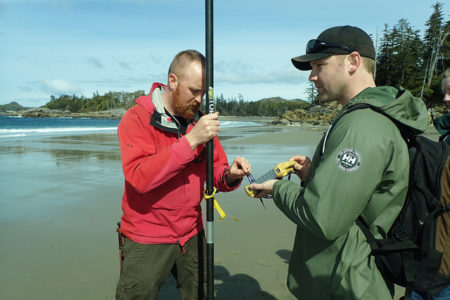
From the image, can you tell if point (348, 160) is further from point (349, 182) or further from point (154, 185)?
point (154, 185)

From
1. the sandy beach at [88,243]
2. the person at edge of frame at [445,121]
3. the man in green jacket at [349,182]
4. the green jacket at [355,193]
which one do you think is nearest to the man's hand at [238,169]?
the man in green jacket at [349,182]

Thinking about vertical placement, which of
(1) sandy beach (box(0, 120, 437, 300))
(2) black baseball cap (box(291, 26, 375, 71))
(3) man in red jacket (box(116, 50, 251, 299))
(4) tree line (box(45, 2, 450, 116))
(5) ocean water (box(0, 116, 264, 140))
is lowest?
(1) sandy beach (box(0, 120, 437, 300))

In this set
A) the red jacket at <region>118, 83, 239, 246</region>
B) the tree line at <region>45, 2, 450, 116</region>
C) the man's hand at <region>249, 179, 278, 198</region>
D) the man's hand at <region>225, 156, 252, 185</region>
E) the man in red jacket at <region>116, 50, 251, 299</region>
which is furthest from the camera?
the tree line at <region>45, 2, 450, 116</region>

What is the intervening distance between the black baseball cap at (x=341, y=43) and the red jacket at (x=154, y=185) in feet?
3.94

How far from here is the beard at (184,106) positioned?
298cm

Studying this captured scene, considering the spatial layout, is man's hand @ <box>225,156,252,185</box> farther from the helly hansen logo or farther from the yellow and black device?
the helly hansen logo

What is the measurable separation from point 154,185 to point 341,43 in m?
1.74

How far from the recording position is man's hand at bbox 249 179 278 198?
240 cm

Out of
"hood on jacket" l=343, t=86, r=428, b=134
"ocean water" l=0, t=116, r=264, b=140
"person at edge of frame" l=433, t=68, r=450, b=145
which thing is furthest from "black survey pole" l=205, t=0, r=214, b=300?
"ocean water" l=0, t=116, r=264, b=140

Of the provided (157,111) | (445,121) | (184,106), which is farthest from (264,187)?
(445,121)

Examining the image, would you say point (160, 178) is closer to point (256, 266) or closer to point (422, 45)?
point (256, 266)

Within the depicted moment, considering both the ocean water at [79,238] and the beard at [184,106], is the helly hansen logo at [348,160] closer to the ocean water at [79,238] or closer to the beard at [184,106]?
the beard at [184,106]

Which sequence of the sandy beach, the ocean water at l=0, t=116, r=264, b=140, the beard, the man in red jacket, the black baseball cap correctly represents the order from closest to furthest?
the black baseball cap → the man in red jacket → the beard → the sandy beach → the ocean water at l=0, t=116, r=264, b=140

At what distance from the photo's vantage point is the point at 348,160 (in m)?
1.84
